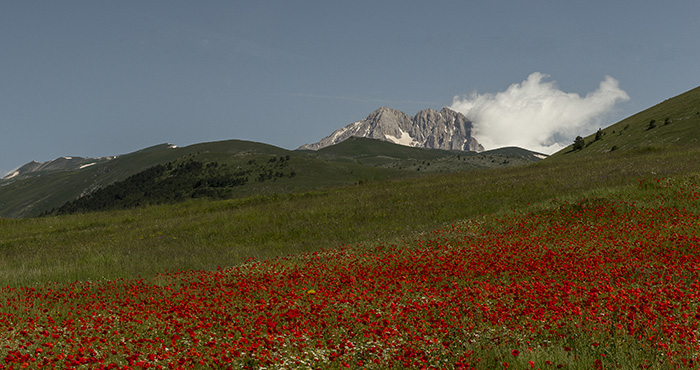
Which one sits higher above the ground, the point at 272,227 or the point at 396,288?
the point at 272,227

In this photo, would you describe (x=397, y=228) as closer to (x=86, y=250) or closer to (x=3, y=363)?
(x=86, y=250)

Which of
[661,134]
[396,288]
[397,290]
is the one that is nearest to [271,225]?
[396,288]

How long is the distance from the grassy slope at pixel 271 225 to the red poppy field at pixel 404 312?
4.11 meters

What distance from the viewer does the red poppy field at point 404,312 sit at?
20.8ft

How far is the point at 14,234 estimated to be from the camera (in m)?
32.0

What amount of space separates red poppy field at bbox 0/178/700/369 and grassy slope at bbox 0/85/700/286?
A: 4.11 meters

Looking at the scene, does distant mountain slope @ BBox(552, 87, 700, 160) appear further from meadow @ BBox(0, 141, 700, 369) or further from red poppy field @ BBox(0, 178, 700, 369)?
red poppy field @ BBox(0, 178, 700, 369)

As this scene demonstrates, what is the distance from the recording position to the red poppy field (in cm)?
633

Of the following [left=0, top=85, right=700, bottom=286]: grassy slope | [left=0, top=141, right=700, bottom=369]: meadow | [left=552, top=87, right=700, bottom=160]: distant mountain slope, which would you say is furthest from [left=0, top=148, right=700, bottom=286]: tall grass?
[left=552, top=87, right=700, bottom=160]: distant mountain slope

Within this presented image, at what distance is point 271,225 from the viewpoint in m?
26.1

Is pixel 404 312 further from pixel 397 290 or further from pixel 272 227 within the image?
pixel 272 227

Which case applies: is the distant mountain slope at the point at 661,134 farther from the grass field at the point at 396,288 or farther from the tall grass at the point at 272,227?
the grass field at the point at 396,288

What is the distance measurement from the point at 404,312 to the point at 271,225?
18.5m

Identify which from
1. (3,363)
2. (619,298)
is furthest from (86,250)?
(619,298)
